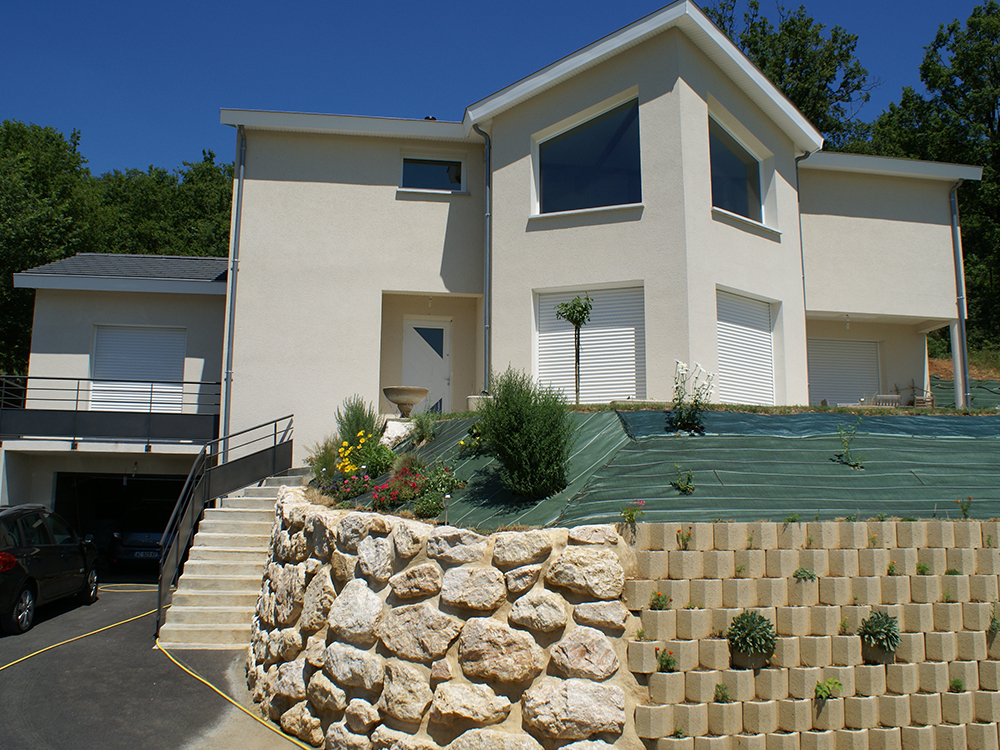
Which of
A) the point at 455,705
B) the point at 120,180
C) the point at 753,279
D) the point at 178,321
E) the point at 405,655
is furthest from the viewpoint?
the point at 120,180

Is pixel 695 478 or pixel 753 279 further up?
pixel 753 279

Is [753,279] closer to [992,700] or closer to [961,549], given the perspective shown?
[961,549]

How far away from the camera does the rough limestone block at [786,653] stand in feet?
18.2

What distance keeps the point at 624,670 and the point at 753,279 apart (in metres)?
→ 8.47

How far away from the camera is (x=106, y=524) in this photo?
53.2ft

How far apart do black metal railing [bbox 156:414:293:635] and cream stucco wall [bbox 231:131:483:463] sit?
37 centimetres

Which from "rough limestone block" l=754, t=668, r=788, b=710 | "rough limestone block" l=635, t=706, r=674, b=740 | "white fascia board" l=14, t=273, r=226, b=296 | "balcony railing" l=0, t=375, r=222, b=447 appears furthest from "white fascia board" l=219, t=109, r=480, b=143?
"rough limestone block" l=635, t=706, r=674, b=740

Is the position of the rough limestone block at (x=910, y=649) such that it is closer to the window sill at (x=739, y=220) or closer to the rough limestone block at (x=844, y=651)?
the rough limestone block at (x=844, y=651)

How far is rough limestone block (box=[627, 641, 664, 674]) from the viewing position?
17.4ft

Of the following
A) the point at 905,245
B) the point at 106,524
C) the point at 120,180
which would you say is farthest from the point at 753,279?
the point at 120,180

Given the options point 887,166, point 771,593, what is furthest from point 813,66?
point 771,593

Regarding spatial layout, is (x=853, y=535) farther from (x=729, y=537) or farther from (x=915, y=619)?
(x=729, y=537)

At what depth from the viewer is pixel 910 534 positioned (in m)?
6.15

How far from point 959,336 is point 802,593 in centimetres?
1198
